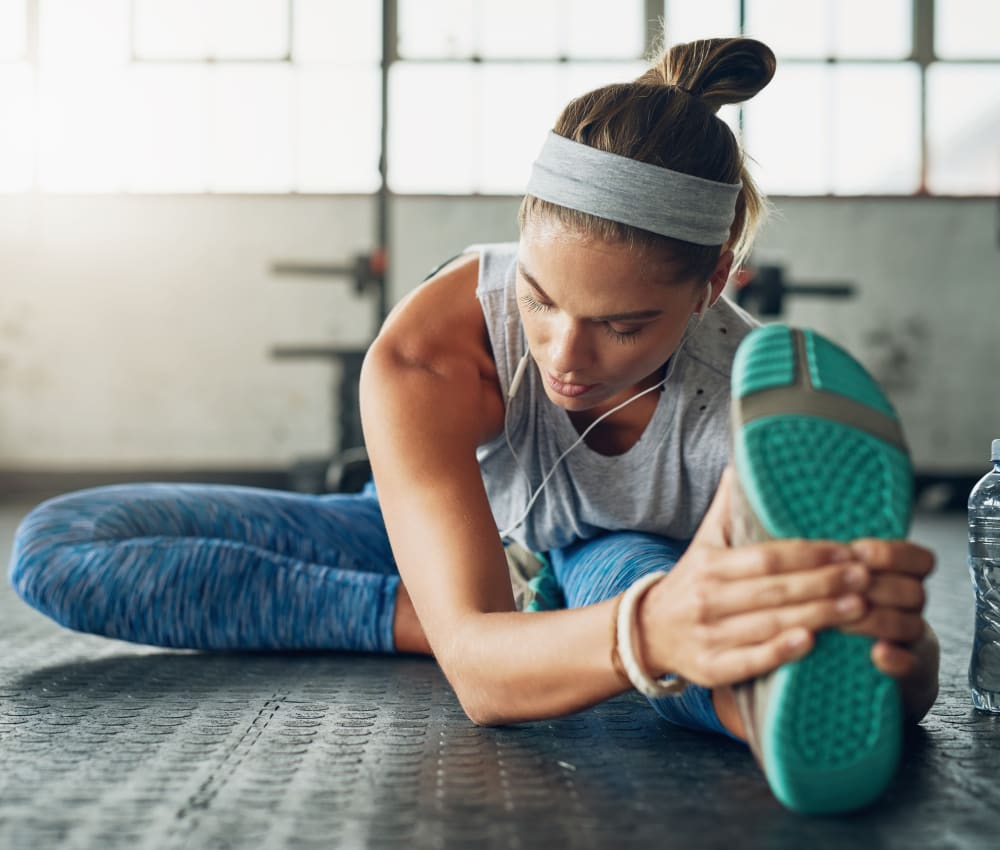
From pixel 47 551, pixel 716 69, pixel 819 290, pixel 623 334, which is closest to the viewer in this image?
pixel 623 334

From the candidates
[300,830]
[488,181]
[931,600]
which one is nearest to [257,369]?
[488,181]

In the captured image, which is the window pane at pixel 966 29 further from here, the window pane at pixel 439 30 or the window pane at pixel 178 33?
the window pane at pixel 178 33

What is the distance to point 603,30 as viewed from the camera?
16.0ft

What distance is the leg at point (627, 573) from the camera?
0.94m

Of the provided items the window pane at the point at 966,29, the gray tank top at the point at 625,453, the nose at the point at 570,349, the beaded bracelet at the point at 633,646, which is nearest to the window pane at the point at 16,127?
the window pane at the point at 966,29

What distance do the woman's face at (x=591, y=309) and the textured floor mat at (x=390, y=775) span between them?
0.33m

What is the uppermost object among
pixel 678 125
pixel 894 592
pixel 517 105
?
pixel 517 105

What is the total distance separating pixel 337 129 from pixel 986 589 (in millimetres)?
4232

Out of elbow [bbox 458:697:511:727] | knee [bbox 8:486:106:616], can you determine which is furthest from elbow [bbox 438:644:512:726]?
knee [bbox 8:486:106:616]

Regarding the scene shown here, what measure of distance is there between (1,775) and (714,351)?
0.78 meters

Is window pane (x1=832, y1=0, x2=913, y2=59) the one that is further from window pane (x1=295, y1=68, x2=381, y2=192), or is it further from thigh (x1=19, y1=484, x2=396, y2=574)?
thigh (x1=19, y1=484, x2=396, y2=574)

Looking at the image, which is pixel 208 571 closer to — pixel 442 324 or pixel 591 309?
pixel 442 324

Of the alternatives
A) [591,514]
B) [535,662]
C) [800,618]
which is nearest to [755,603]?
[800,618]

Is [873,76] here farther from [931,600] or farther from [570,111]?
[570,111]
